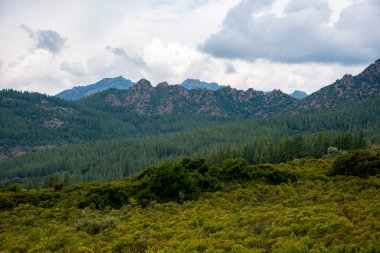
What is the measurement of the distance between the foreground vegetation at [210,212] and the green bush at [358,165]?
12 cm

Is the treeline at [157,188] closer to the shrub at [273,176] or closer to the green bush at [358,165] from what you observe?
the shrub at [273,176]

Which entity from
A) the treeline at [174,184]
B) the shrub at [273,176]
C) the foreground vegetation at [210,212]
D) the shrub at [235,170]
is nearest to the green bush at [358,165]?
the treeline at [174,184]

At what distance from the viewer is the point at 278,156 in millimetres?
112250

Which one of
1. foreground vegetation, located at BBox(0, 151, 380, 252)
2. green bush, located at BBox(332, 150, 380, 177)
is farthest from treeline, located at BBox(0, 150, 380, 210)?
foreground vegetation, located at BBox(0, 151, 380, 252)

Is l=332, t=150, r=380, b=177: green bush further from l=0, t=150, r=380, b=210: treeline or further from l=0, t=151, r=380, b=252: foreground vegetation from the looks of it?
l=0, t=151, r=380, b=252: foreground vegetation

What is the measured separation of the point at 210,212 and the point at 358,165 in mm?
22558

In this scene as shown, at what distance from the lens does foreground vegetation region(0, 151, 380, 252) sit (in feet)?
66.2

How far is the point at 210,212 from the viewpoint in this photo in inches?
1147

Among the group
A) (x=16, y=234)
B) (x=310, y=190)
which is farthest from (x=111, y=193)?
(x=310, y=190)

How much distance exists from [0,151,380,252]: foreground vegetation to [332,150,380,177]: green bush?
122 mm

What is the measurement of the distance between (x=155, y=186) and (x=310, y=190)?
661 inches

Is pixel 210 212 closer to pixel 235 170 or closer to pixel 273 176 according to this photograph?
pixel 235 170

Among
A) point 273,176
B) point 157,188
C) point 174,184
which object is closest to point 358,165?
point 273,176

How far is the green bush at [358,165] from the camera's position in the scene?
40.4 metres
